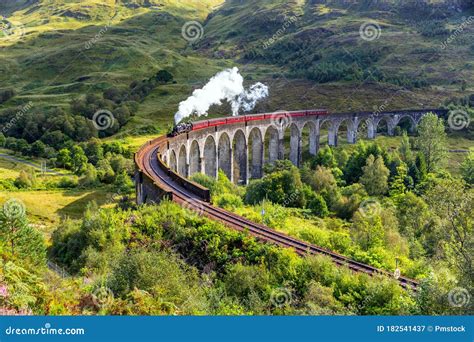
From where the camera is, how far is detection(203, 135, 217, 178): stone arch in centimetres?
6412

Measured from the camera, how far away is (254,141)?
77062mm

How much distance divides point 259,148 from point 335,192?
23.0 m

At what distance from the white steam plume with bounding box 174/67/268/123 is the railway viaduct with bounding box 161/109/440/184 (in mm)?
8440

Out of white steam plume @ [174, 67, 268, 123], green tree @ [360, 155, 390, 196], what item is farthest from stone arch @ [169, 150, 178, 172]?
green tree @ [360, 155, 390, 196]

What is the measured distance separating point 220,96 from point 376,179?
41.1 m

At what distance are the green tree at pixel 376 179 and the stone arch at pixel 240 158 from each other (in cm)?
1991

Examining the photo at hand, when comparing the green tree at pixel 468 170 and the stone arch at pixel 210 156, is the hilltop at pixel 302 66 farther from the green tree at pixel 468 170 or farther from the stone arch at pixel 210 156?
the green tree at pixel 468 170

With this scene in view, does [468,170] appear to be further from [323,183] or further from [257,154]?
[257,154]

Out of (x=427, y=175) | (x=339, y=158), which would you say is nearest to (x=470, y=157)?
(x=427, y=175)

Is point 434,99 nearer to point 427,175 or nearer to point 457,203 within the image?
point 427,175

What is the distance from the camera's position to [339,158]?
74750 mm

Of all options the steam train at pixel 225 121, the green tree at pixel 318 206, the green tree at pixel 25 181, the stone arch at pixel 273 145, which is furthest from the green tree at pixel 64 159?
the green tree at pixel 318 206

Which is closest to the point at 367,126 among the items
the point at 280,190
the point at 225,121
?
the point at 225,121

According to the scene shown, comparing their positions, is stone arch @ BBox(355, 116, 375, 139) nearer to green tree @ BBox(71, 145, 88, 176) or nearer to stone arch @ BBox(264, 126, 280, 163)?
stone arch @ BBox(264, 126, 280, 163)
